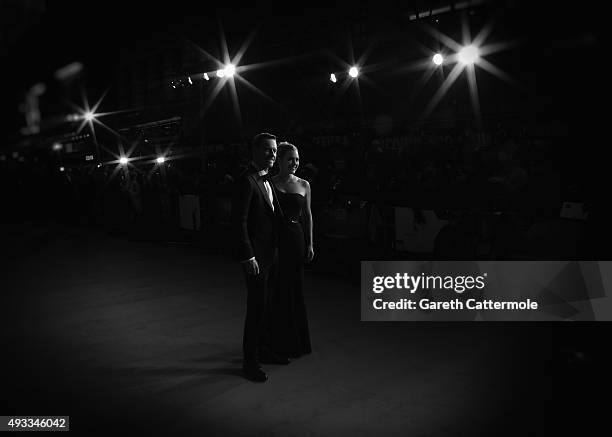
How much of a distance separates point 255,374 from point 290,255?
118 centimetres

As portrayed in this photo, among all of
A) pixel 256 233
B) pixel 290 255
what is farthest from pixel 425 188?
pixel 256 233

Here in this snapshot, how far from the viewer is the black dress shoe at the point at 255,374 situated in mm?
4953

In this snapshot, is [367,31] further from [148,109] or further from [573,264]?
[148,109]

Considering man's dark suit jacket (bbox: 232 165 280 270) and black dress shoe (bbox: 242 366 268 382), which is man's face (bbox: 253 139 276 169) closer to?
man's dark suit jacket (bbox: 232 165 280 270)

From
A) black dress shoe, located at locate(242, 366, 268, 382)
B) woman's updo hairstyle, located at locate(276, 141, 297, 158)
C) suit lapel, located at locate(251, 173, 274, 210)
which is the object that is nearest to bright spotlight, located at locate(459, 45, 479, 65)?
woman's updo hairstyle, located at locate(276, 141, 297, 158)

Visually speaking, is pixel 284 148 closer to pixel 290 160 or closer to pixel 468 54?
pixel 290 160

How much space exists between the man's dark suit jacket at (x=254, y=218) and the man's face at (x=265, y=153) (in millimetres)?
97

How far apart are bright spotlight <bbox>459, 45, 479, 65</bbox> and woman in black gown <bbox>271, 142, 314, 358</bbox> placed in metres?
9.65

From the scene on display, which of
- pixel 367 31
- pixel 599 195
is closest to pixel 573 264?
pixel 599 195

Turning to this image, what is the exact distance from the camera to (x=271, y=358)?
5.40m

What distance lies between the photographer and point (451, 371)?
5.08 metres

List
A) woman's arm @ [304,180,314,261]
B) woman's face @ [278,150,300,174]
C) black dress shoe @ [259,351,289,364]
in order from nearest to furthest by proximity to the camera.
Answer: woman's face @ [278,150,300,174]
black dress shoe @ [259,351,289,364]
woman's arm @ [304,180,314,261]

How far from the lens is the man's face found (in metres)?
4.89

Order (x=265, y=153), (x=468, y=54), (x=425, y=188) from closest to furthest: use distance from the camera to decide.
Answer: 1. (x=265, y=153)
2. (x=425, y=188)
3. (x=468, y=54)
